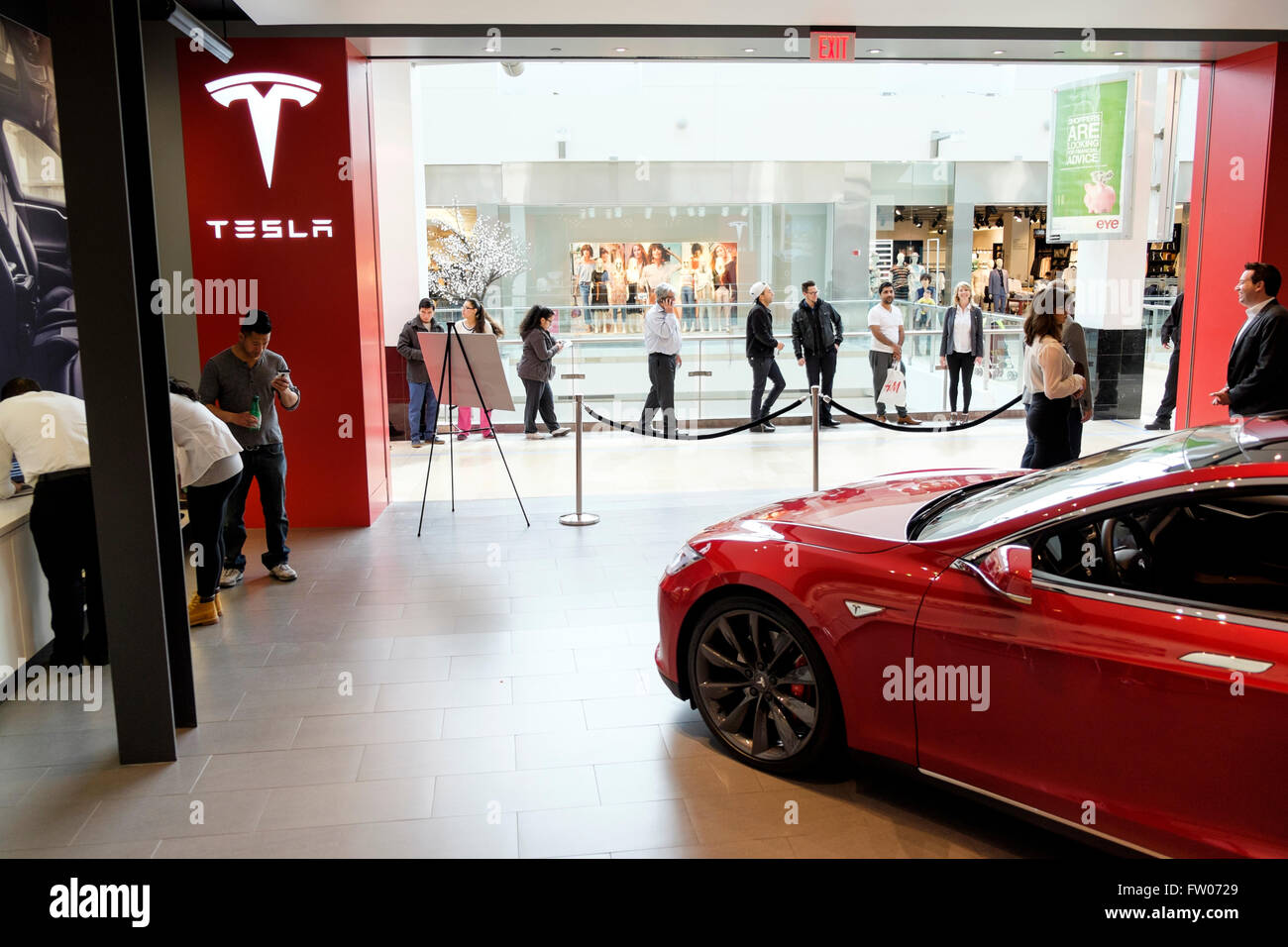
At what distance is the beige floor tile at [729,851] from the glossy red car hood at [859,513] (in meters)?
1.08

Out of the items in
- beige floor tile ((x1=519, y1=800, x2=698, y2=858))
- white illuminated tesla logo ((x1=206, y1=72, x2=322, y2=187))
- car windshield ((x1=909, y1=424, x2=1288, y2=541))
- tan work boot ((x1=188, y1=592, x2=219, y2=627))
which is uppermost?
white illuminated tesla logo ((x1=206, y1=72, x2=322, y2=187))

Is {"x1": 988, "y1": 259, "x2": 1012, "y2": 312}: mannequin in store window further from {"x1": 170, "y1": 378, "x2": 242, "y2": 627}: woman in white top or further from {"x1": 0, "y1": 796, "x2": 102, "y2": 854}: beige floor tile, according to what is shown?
{"x1": 0, "y1": 796, "x2": 102, "y2": 854}: beige floor tile

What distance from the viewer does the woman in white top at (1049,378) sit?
7047 millimetres

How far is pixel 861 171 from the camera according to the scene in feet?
68.1

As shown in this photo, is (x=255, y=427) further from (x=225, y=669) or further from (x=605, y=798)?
(x=605, y=798)

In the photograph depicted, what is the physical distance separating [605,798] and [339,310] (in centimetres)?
570

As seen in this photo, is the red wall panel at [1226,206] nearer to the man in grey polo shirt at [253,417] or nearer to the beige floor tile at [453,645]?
the beige floor tile at [453,645]

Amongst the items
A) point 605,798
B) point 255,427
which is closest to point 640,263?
point 255,427

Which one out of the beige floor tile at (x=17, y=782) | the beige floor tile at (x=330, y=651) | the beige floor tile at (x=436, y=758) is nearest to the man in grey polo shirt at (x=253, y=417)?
the beige floor tile at (x=330, y=651)

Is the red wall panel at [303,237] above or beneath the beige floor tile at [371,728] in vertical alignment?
above

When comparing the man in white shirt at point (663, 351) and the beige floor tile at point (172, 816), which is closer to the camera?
the beige floor tile at point (172, 816)

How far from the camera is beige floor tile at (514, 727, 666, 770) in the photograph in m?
4.45

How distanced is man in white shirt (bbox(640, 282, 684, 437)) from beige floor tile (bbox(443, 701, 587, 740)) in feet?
25.6

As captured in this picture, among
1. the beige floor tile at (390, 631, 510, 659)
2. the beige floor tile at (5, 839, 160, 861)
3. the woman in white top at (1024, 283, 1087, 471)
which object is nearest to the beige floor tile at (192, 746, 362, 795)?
the beige floor tile at (5, 839, 160, 861)
